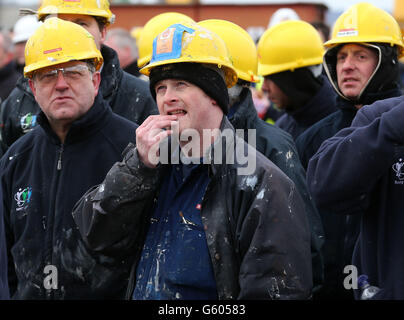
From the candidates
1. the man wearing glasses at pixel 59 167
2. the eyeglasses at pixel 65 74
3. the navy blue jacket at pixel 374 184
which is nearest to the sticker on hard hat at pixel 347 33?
the navy blue jacket at pixel 374 184

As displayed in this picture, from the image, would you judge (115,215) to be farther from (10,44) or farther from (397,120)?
(10,44)

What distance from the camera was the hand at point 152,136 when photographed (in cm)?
384

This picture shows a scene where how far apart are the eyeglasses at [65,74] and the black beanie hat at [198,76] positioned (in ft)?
3.32

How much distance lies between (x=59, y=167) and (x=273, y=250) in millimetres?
1636

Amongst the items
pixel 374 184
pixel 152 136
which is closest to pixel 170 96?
pixel 152 136

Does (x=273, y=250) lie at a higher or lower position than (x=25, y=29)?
lower

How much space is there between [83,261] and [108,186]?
0.81 meters

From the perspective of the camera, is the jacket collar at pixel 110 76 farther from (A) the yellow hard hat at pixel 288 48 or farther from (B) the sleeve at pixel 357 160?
(B) the sleeve at pixel 357 160

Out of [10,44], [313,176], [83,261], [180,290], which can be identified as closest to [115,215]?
[180,290]

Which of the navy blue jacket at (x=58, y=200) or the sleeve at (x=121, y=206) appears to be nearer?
the sleeve at (x=121, y=206)

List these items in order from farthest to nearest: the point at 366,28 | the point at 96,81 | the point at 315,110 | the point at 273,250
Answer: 1. the point at 315,110
2. the point at 366,28
3. the point at 96,81
4. the point at 273,250

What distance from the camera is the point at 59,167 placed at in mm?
4742

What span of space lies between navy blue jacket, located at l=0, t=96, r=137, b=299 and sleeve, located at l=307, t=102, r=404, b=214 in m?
1.24

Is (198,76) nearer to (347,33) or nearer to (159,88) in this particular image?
(159,88)
